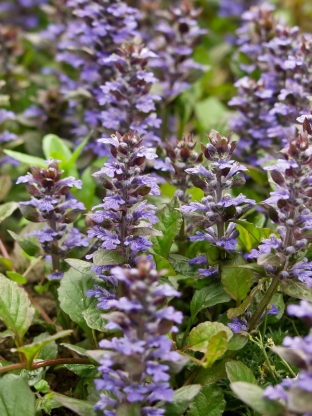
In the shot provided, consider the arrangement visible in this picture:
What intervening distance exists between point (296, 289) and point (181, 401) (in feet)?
1.93

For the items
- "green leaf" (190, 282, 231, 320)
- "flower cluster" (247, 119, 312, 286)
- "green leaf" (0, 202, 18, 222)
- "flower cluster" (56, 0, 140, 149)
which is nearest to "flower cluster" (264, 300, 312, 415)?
"flower cluster" (247, 119, 312, 286)

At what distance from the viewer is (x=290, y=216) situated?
2.04 meters

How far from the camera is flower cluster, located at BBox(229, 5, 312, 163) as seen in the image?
110 inches

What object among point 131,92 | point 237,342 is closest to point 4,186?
point 131,92

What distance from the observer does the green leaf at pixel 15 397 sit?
196cm

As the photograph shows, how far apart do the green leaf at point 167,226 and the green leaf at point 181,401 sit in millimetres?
636

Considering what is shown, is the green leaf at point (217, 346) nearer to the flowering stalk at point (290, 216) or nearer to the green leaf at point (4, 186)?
the flowering stalk at point (290, 216)

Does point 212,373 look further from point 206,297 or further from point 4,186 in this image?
point 4,186

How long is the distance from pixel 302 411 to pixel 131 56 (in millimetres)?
1745

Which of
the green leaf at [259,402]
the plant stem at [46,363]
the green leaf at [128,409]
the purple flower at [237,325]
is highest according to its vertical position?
the green leaf at [259,402]

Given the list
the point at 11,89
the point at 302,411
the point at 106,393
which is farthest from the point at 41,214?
the point at 11,89

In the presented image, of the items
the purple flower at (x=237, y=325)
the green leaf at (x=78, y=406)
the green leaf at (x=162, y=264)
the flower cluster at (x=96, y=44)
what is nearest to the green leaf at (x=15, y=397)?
the green leaf at (x=78, y=406)

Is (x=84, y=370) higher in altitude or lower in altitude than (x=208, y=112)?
lower

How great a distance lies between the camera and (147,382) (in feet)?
6.59
